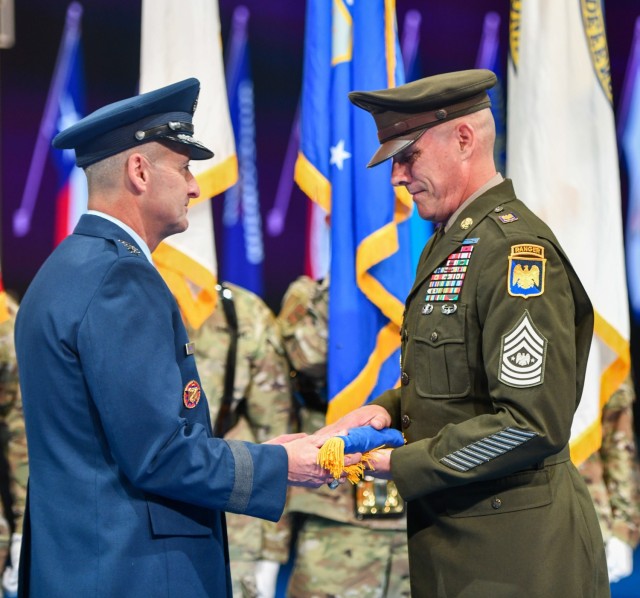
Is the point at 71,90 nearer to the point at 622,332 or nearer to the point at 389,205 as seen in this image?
the point at 389,205

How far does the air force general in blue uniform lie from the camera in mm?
1518

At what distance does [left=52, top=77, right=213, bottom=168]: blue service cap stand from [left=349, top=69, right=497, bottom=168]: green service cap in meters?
0.47

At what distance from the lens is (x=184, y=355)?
168 centimetres

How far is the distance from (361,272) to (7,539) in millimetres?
1528

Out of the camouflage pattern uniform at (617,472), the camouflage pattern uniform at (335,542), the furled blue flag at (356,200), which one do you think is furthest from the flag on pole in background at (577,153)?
the camouflage pattern uniform at (335,542)

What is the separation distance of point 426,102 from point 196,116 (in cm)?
136

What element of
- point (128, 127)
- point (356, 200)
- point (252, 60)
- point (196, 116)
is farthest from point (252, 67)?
point (128, 127)

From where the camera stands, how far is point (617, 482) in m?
3.33

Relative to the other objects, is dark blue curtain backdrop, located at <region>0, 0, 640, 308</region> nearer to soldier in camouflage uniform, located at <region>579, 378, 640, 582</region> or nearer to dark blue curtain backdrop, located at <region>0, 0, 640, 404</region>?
dark blue curtain backdrop, located at <region>0, 0, 640, 404</region>

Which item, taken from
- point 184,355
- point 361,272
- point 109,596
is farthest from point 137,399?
point 361,272

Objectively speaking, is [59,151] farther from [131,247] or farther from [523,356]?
[523,356]

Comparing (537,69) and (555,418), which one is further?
(537,69)

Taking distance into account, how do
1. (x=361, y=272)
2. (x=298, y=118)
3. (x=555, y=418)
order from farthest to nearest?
(x=298, y=118), (x=361, y=272), (x=555, y=418)

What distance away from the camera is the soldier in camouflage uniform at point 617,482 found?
10.6 feet
